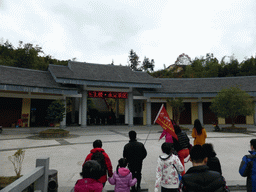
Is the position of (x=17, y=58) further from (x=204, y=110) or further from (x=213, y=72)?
(x=213, y=72)

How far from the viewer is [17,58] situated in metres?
30.7

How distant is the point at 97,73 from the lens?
2006cm

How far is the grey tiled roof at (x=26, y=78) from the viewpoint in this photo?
47.9 ft

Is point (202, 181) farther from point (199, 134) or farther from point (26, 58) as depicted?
point (26, 58)

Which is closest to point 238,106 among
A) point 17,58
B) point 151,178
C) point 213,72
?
point 151,178

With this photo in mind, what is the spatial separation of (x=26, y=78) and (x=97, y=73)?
7271 mm

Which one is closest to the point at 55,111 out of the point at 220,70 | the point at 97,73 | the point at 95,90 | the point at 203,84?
the point at 95,90

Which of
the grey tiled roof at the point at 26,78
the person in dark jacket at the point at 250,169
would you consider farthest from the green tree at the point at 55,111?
the person in dark jacket at the point at 250,169

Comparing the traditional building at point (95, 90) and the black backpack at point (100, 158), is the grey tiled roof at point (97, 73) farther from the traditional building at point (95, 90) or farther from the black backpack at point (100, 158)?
the black backpack at point (100, 158)

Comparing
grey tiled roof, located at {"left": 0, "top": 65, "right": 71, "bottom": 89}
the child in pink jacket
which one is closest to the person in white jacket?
the child in pink jacket

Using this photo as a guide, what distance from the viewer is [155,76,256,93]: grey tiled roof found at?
21.2 metres

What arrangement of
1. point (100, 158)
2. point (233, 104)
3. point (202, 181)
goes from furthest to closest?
1. point (233, 104)
2. point (100, 158)
3. point (202, 181)

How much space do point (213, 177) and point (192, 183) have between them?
0.82 ft

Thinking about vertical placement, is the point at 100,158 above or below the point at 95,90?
below
